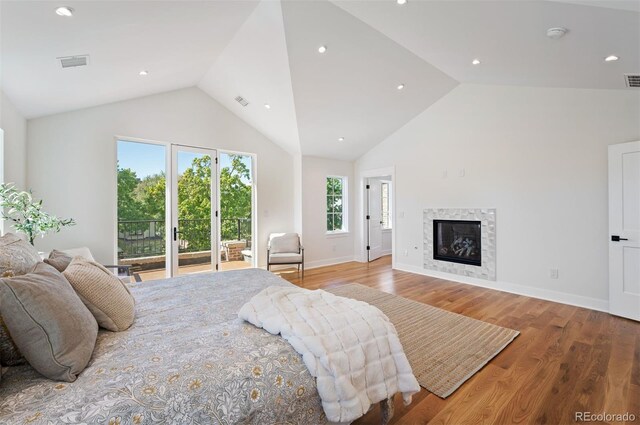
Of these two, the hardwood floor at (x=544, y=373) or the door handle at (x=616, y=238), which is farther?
the door handle at (x=616, y=238)

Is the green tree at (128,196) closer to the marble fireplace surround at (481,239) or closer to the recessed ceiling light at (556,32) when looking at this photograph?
the marble fireplace surround at (481,239)

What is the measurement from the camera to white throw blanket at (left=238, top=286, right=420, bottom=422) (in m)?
1.20

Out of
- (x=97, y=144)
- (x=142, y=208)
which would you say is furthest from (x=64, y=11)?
(x=142, y=208)

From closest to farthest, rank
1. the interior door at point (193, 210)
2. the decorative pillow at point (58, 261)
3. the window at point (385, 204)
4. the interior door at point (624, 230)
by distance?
the decorative pillow at point (58, 261)
the interior door at point (624, 230)
the interior door at point (193, 210)
the window at point (385, 204)

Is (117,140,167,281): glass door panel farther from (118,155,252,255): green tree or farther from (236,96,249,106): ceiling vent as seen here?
(236,96,249,106): ceiling vent

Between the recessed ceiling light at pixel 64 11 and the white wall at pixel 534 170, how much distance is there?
4908 mm

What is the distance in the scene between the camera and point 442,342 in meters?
2.54

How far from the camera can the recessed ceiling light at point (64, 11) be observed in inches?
75.0

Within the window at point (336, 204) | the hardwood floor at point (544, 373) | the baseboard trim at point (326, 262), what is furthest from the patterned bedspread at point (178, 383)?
the window at point (336, 204)

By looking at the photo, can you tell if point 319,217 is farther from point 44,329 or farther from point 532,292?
point 44,329

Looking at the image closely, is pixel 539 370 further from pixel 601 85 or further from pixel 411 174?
pixel 411 174

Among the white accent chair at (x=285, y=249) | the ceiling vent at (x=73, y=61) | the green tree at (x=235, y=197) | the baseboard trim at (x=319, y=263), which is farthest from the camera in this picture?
the baseboard trim at (x=319, y=263)

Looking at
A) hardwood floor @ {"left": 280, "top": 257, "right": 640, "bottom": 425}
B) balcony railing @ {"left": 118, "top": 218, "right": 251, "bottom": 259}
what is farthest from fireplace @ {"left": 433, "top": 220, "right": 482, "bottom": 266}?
balcony railing @ {"left": 118, "top": 218, "right": 251, "bottom": 259}

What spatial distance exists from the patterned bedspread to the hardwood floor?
818 millimetres
